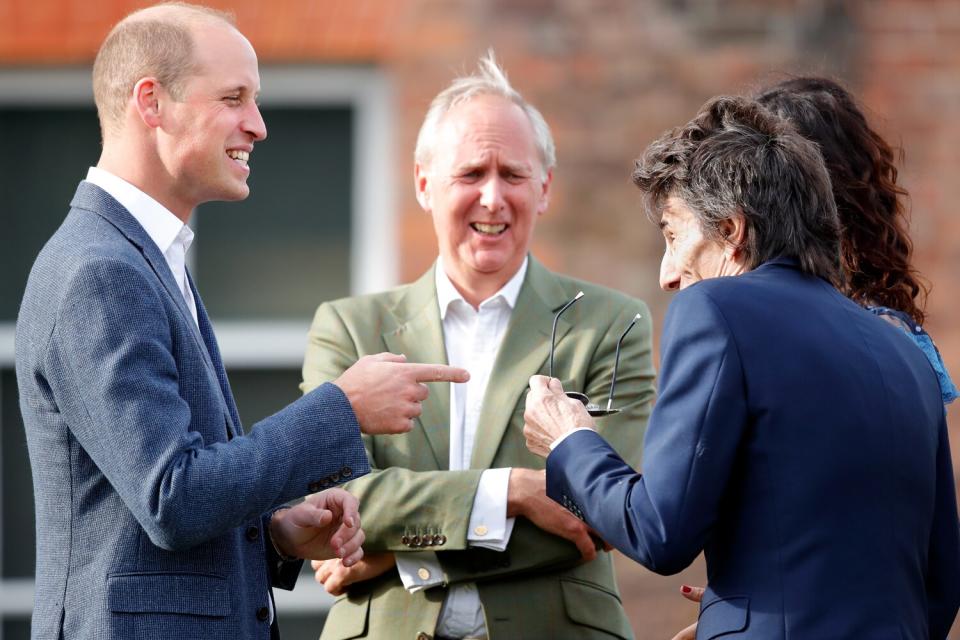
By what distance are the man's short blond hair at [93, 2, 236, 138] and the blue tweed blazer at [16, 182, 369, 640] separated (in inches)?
7.8

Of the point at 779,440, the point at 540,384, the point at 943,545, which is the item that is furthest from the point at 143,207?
the point at 943,545

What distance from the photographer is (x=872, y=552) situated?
8.23 ft

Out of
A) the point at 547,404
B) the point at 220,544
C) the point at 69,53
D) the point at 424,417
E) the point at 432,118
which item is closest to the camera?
the point at 220,544

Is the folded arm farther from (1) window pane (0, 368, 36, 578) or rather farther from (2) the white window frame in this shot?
(1) window pane (0, 368, 36, 578)

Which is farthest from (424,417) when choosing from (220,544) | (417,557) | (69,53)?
(69,53)

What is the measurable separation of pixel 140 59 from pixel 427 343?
1114 mm

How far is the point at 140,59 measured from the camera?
2.83 metres

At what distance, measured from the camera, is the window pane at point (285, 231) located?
17.4ft

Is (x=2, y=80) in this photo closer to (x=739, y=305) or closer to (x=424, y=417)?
(x=424, y=417)

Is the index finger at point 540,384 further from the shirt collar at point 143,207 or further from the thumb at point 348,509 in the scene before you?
the shirt collar at point 143,207

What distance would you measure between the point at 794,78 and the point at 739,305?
917 millimetres

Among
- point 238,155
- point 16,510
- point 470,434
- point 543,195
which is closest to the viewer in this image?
point 238,155

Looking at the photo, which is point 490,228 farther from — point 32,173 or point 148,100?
point 32,173

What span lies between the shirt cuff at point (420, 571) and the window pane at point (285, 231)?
6.93 feet
